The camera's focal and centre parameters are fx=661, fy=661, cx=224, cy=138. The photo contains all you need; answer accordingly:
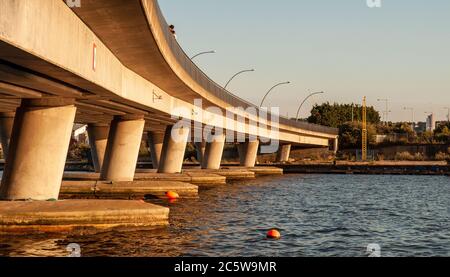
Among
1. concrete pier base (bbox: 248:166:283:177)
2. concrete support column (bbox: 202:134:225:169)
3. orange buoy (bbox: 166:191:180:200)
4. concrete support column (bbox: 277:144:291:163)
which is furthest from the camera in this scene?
concrete support column (bbox: 277:144:291:163)

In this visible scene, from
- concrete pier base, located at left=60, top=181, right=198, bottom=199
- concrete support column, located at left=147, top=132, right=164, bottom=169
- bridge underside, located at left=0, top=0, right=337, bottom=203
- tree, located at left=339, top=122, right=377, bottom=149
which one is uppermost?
tree, located at left=339, top=122, right=377, bottom=149

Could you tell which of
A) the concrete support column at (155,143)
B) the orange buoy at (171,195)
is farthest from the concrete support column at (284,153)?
the orange buoy at (171,195)

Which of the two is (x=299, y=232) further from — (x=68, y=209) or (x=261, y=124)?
(x=261, y=124)

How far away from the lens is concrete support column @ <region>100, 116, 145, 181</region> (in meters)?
50.7

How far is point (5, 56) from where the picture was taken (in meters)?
19.4

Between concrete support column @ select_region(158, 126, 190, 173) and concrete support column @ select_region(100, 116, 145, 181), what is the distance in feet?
56.8

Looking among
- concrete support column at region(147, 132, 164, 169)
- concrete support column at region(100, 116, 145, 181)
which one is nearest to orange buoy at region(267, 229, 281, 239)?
concrete support column at region(100, 116, 145, 181)

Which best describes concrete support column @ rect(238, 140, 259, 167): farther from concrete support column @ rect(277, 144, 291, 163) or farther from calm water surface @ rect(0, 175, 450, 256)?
calm water surface @ rect(0, 175, 450, 256)

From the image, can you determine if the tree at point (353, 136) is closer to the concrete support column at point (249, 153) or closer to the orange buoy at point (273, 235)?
the concrete support column at point (249, 153)

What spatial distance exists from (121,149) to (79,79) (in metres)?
25.7

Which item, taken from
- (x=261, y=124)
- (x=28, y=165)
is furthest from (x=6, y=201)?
(x=261, y=124)

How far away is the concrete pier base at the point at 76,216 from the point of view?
2648 cm

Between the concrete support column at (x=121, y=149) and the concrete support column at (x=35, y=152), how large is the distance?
62.0 ft

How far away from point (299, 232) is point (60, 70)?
13315 millimetres
